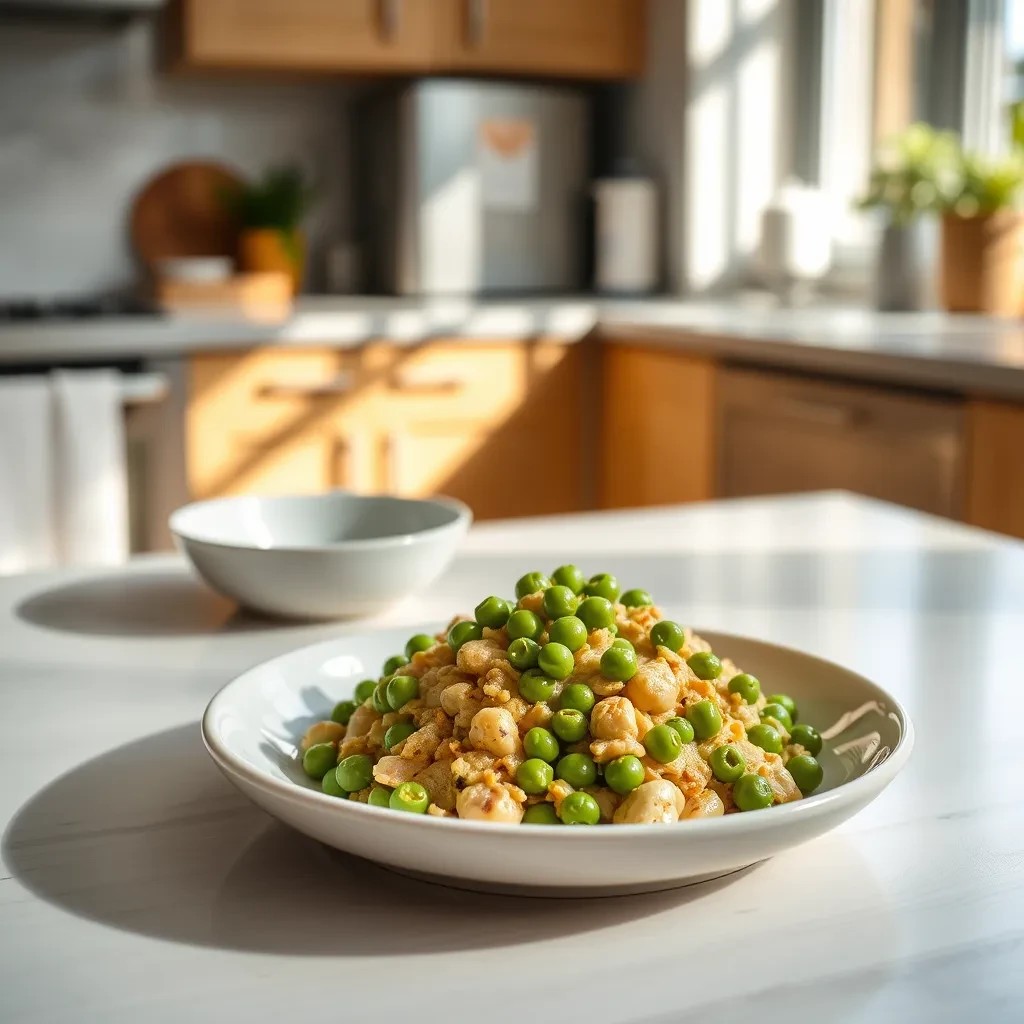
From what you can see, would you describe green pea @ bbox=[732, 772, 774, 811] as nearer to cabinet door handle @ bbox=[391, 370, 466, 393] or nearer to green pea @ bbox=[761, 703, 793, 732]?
green pea @ bbox=[761, 703, 793, 732]

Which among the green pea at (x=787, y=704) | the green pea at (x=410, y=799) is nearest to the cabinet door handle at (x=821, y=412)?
the green pea at (x=787, y=704)

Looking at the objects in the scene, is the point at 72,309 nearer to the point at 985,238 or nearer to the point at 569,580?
the point at 985,238

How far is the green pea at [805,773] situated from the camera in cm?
64

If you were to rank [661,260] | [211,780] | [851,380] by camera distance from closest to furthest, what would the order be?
[211,780], [851,380], [661,260]

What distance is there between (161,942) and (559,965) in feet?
0.50

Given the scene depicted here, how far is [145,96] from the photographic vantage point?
11.4 ft

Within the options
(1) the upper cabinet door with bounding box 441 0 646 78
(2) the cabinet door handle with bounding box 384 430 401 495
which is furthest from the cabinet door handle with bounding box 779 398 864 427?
(1) the upper cabinet door with bounding box 441 0 646 78

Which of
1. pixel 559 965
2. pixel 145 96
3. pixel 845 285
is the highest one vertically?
pixel 145 96

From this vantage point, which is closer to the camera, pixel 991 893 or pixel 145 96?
pixel 991 893

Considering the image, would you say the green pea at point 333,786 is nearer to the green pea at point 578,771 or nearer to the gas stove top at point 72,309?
the green pea at point 578,771

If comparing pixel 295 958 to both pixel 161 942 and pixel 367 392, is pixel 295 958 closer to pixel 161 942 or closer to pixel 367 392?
pixel 161 942

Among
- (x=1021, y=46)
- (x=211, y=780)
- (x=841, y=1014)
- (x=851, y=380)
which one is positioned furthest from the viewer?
(x=1021, y=46)

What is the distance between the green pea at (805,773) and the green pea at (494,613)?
15cm

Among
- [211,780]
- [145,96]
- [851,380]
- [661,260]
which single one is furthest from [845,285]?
[211,780]
